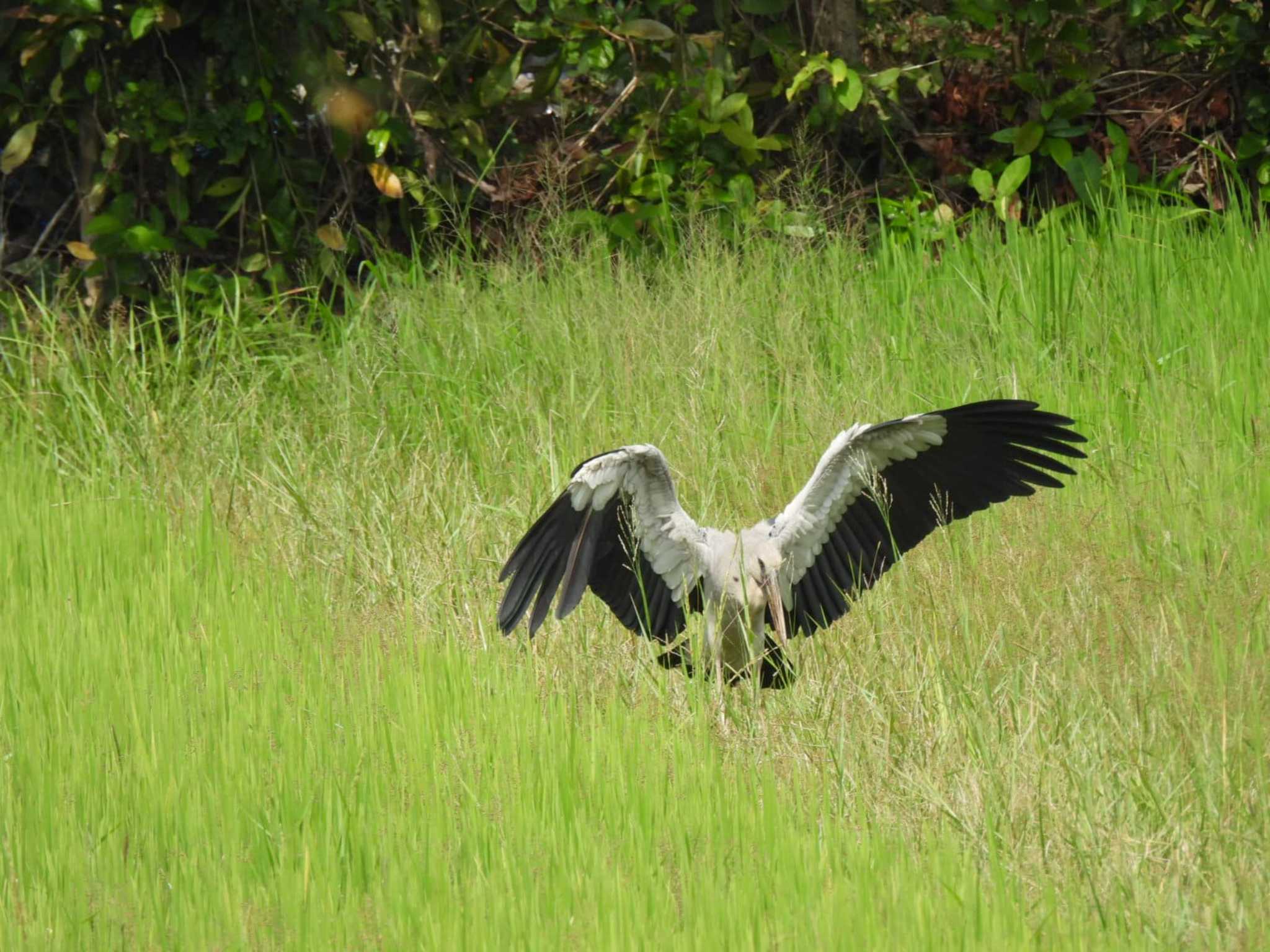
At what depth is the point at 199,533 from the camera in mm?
4441

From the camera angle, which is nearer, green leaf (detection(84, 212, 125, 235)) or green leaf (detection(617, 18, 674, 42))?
green leaf (detection(617, 18, 674, 42))

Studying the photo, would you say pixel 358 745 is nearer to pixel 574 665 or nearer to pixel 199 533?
pixel 574 665

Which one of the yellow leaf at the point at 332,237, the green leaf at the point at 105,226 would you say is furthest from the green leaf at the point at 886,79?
the green leaf at the point at 105,226

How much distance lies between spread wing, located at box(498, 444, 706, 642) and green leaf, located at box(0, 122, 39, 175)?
3390 millimetres

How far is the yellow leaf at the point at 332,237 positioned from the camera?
6.05 meters

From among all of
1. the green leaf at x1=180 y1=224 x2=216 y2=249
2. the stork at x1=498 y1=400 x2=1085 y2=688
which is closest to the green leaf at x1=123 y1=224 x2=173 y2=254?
the green leaf at x1=180 y1=224 x2=216 y2=249

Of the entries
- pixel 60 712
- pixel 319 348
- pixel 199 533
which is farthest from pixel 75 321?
pixel 60 712

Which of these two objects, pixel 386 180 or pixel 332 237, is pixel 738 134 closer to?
pixel 386 180

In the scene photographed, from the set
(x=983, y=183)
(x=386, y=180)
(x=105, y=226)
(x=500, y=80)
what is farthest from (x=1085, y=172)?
(x=105, y=226)

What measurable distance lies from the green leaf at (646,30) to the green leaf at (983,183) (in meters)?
1.34

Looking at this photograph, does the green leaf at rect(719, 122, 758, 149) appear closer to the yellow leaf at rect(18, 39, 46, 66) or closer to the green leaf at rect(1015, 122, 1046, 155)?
the green leaf at rect(1015, 122, 1046, 155)

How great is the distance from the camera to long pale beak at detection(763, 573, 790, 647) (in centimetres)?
346

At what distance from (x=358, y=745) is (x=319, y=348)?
2.87 m

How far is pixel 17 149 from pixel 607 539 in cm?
348
